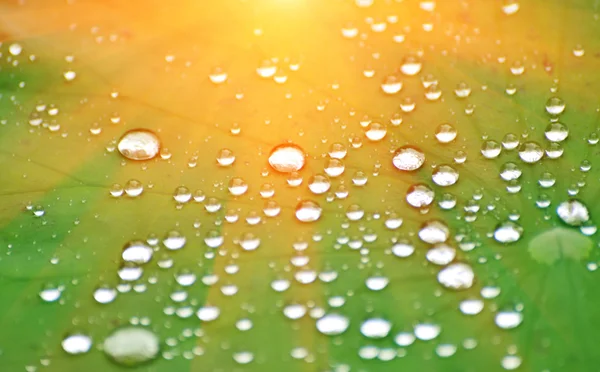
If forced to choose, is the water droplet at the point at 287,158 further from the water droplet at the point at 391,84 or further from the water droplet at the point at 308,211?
the water droplet at the point at 391,84

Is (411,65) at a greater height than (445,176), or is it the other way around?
(411,65)

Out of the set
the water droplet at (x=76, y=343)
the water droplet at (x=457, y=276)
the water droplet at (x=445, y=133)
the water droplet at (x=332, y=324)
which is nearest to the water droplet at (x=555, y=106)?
the water droplet at (x=445, y=133)

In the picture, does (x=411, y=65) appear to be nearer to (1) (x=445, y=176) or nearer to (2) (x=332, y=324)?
(1) (x=445, y=176)

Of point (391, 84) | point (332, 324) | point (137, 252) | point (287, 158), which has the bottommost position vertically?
point (332, 324)

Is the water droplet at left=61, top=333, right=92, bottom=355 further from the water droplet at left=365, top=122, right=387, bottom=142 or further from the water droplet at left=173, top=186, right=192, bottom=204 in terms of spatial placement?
the water droplet at left=365, top=122, right=387, bottom=142

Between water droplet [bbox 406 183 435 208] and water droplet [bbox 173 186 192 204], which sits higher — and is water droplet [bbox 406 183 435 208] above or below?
below

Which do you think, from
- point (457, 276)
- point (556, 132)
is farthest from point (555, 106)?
point (457, 276)

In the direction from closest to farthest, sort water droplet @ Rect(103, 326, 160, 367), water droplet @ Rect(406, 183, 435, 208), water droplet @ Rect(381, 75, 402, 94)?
water droplet @ Rect(103, 326, 160, 367) < water droplet @ Rect(406, 183, 435, 208) < water droplet @ Rect(381, 75, 402, 94)

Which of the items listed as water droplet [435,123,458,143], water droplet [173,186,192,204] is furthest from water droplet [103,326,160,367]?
water droplet [435,123,458,143]

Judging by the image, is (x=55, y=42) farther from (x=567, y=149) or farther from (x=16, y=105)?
(x=567, y=149)

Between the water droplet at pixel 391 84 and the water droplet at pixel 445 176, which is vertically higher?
the water droplet at pixel 391 84

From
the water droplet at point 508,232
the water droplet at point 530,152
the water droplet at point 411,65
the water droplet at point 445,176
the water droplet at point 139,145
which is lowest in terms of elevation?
the water droplet at point 508,232

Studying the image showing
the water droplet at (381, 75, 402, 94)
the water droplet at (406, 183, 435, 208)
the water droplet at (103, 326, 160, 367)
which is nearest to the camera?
the water droplet at (103, 326, 160, 367)

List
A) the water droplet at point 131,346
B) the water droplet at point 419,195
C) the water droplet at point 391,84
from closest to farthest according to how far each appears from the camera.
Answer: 1. the water droplet at point 131,346
2. the water droplet at point 419,195
3. the water droplet at point 391,84
